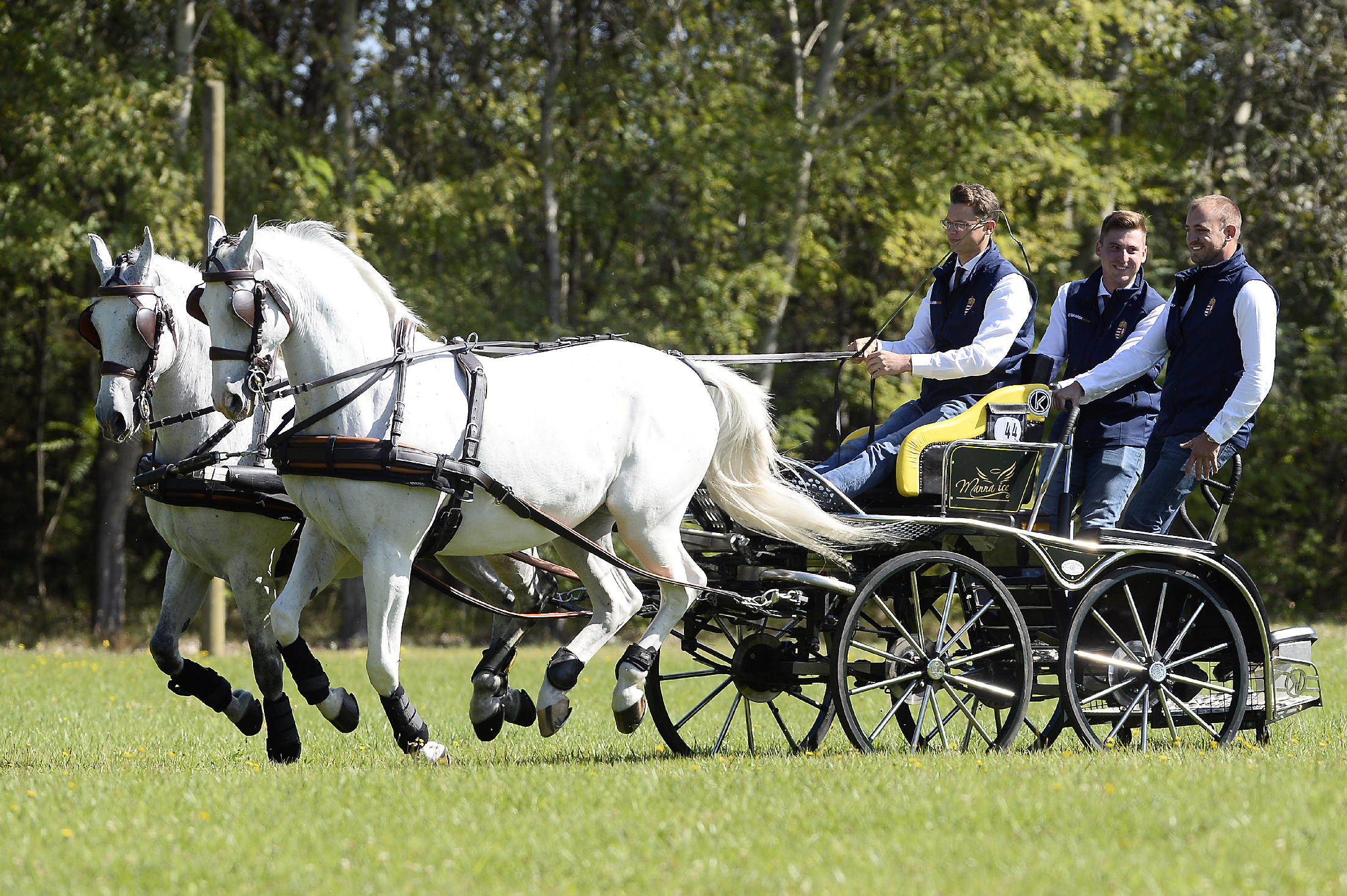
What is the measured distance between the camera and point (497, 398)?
550 centimetres

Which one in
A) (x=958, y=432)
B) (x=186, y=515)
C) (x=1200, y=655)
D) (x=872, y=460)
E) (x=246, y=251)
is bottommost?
(x=1200, y=655)

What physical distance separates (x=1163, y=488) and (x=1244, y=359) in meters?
0.62

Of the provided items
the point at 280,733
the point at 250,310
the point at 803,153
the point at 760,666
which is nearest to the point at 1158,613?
the point at 760,666

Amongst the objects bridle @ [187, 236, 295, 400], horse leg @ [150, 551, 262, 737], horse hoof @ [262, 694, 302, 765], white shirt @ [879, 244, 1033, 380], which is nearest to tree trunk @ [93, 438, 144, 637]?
horse leg @ [150, 551, 262, 737]

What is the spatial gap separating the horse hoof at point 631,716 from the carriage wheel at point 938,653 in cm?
79

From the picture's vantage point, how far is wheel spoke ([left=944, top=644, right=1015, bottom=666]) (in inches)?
228

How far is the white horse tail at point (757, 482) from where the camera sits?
590cm

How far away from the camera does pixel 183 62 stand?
49.4 ft

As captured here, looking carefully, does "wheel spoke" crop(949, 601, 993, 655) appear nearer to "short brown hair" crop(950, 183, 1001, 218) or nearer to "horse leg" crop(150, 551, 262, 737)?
"short brown hair" crop(950, 183, 1001, 218)

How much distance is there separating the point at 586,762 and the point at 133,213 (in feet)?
34.5

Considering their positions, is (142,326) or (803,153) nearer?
(142,326)

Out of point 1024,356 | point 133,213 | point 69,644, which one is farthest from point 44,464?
point 1024,356

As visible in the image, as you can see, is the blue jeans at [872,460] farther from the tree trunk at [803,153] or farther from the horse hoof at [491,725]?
the tree trunk at [803,153]

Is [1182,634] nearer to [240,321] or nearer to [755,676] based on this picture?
[755,676]
